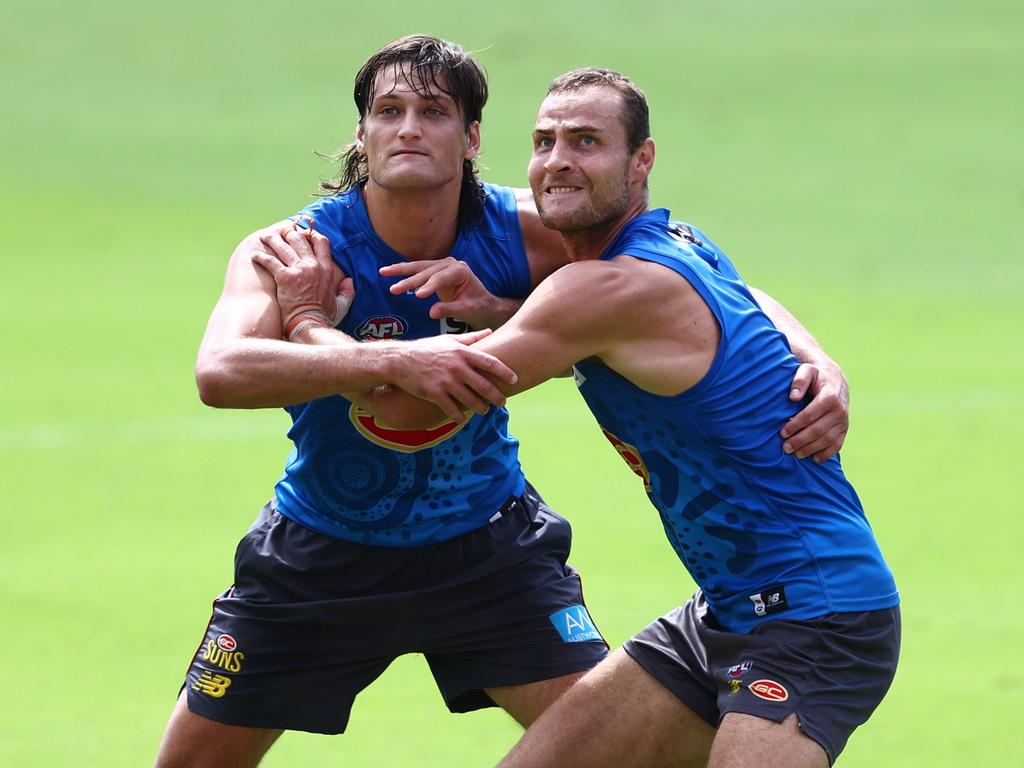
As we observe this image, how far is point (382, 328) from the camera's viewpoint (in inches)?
253

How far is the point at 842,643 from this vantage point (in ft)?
18.2

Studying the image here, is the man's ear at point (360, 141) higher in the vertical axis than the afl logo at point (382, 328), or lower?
higher

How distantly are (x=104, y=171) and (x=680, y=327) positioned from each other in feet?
60.1

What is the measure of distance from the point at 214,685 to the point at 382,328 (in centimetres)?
139

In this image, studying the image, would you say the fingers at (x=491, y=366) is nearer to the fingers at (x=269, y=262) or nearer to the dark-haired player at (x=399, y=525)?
the dark-haired player at (x=399, y=525)

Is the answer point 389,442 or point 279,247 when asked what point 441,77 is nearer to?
point 279,247

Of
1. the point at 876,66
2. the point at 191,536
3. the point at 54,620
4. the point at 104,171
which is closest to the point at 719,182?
the point at 876,66

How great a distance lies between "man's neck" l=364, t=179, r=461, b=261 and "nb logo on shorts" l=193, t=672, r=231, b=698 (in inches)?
63.9

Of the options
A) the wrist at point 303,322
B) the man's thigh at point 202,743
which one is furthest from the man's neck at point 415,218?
the man's thigh at point 202,743

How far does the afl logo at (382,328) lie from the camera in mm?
6418

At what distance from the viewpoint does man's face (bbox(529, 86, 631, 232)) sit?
579 centimetres

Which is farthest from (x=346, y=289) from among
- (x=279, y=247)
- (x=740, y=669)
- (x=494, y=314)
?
(x=740, y=669)

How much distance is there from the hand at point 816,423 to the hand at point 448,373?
0.88 m

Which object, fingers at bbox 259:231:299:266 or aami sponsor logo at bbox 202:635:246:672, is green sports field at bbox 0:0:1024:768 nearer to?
aami sponsor logo at bbox 202:635:246:672
